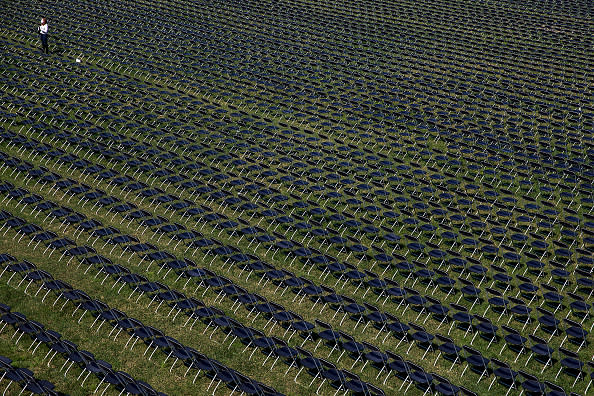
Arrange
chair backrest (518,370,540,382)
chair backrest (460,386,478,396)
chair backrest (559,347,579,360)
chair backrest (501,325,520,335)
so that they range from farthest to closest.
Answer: chair backrest (501,325,520,335)
chair backrest (559,347,579,360)
chair backrest (518,370,540,382)
chair backrest (460,386,478,396)

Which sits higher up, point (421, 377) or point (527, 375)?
point (527, 375)

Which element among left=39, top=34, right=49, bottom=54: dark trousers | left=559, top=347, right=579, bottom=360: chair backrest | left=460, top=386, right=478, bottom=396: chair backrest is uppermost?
left=39, top=34, right=49, bottom=54: dark trousers

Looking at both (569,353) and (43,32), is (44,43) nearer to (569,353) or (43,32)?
(43,32)

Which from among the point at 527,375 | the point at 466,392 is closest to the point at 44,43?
the point at 466,392

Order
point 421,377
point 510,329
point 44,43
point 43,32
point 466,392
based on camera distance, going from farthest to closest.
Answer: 1. point 44,43
2. point 43,32
3. point 510,329
4. point 421,377
5. point 466,392

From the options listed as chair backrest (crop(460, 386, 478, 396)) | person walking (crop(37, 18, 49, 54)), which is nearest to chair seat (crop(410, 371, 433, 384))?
chair backrest (crop(460, 386, 478, 396))

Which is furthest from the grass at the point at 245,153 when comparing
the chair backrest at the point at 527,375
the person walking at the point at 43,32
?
the person walking at the point at 43,32

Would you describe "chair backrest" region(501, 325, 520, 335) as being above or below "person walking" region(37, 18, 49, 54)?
below

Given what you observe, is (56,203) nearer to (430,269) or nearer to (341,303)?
(341,303)

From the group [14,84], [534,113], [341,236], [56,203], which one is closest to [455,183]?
[341,236]

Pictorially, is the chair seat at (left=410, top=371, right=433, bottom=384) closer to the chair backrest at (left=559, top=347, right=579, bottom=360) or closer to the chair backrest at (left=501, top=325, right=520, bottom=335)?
the chair backrest at (left=501, top=325, right=520, bottom=335)

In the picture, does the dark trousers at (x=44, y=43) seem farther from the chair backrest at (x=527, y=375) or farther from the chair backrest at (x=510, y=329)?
the chair backrest at (x=527, y=375)
